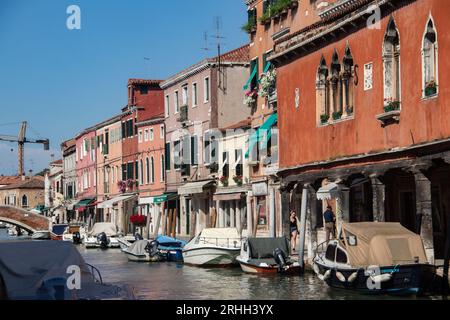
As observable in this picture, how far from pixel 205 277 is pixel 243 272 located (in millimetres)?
1155

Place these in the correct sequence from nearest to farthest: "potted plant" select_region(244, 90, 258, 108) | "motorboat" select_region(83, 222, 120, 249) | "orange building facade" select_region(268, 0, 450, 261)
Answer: "orange building facade" select_region(268, 0, 450, 261), "potted plant" select_region(244, 90, 258, 108), "motorboat" select_region(83, 222, 120, 249)

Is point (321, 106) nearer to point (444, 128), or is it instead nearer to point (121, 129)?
point (444, 128)

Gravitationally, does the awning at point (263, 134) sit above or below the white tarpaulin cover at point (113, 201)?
above

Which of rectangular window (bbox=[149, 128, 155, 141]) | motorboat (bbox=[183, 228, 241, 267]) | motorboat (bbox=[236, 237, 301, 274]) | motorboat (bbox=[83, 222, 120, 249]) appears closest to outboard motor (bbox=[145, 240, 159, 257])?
motorboat (bbox=[183, 228, 241, 267])

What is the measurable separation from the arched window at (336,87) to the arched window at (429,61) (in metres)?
4.74

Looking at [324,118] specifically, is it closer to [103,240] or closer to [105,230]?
[103,240]

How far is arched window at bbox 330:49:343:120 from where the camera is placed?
2466 centimetres

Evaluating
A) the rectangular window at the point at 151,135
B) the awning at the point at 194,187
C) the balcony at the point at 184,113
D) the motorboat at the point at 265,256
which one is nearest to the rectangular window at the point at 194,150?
the awning at the point at 194,187

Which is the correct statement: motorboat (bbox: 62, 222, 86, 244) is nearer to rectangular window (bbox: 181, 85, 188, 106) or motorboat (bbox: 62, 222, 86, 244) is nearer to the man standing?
rectangular window (bbox: 181, 85, 188, 106)

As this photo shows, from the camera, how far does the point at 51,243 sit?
1568 centimetres

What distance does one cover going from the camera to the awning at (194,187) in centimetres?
4331

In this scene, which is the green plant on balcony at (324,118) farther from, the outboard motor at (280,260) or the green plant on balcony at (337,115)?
the outboard motor at (280,260)

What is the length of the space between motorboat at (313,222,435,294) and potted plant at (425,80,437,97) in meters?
2.79
